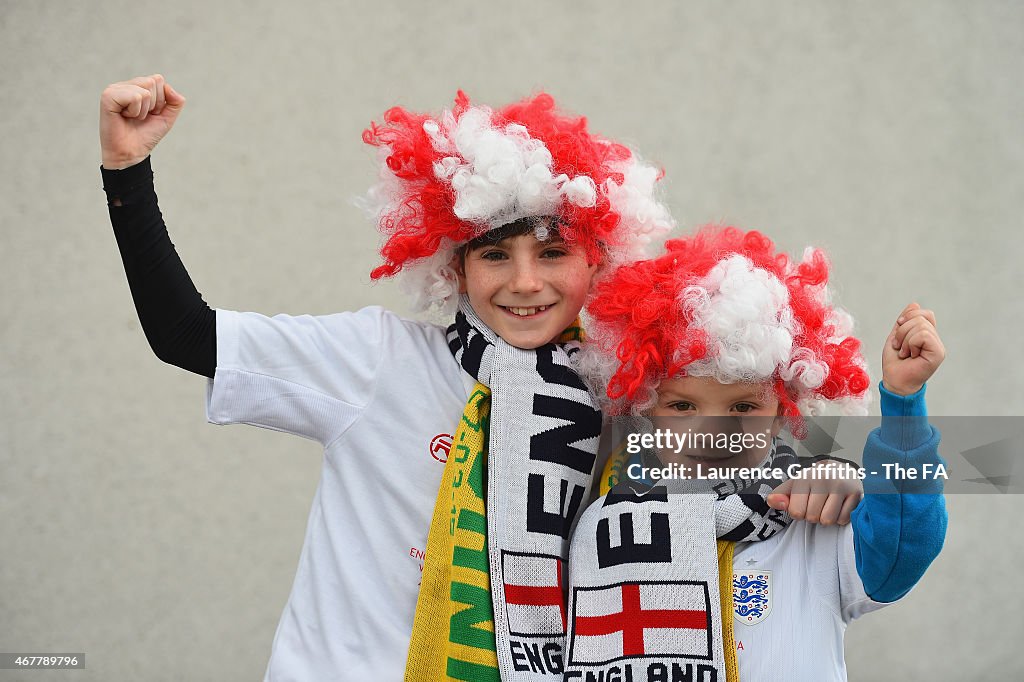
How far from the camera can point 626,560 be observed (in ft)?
5.61

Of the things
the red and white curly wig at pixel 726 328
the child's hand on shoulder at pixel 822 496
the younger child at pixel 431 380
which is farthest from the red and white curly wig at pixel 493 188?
the child's hand on shoulder at pixel 822 496

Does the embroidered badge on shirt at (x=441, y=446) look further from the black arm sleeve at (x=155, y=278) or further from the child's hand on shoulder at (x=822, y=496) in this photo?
the child's hand on shoulder at (x=822, y=496)

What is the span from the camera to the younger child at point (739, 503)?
1540 millimetres

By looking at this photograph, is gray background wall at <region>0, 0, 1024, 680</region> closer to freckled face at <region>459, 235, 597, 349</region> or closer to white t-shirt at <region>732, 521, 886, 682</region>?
freckled face at <region>459, 235, 597, 349</region>

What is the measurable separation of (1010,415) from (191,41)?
273 centimetres

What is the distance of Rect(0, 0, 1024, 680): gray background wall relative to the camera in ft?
10.4

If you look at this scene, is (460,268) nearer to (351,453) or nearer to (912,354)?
(351,453)

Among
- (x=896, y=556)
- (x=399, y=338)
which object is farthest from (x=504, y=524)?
(x=896, y=556)

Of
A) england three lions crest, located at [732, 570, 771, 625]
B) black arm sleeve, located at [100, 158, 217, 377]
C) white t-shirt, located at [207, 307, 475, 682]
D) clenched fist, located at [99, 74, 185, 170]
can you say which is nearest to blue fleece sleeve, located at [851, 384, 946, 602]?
england three lions crest, located at [732, 570, 771, 625]

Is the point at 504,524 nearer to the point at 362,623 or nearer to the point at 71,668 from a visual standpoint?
the point at 362,623

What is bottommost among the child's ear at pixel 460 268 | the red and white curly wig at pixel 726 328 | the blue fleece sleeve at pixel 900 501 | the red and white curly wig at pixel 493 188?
the blue fleece sleeve at pixel 900 501

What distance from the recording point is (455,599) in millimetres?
1761

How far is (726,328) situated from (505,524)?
0.48 m

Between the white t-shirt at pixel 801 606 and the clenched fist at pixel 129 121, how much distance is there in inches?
45.0
